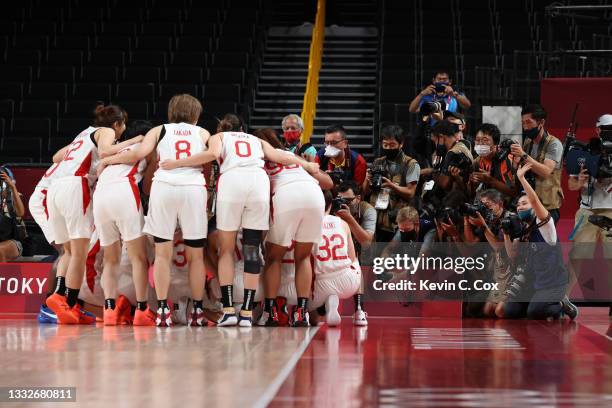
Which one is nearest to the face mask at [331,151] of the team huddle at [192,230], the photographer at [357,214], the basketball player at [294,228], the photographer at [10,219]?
the photographer at [357,214]

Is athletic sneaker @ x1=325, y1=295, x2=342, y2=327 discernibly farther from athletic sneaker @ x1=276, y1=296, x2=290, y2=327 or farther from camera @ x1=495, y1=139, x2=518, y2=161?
camera @ x1=495, y1=139, x2=518, y2=161

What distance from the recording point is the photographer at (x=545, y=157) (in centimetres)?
1038

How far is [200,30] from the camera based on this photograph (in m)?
20.2

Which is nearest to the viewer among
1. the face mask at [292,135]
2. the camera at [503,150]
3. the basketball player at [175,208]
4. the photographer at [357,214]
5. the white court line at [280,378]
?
the white court line at [280,378]

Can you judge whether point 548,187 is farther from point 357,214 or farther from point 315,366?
point 315,366

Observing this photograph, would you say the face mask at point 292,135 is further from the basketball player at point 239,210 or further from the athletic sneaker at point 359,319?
the athletic sneaker at point 359,319

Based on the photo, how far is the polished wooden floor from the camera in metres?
4.80

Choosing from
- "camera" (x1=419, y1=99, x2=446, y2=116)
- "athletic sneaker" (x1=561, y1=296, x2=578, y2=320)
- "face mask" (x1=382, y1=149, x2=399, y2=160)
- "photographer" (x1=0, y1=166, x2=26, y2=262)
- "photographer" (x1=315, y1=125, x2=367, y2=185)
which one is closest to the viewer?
"athletic sneaker" (x1=561, y1=296, x2=578, y2=320)

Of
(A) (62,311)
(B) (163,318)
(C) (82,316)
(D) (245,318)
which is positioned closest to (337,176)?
(D) (245,318)

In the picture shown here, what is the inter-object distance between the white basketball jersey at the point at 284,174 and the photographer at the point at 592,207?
2972 mm

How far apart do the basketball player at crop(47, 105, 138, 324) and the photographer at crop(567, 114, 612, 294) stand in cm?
439

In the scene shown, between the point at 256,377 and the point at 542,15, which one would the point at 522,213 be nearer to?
the point at 256,377

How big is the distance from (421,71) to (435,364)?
487 inches

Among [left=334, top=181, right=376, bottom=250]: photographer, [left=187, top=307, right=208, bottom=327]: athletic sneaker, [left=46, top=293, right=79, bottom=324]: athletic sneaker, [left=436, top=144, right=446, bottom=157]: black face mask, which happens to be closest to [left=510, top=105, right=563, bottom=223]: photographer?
[left=436, top=144, right=446, bottom=157]: black face mask
